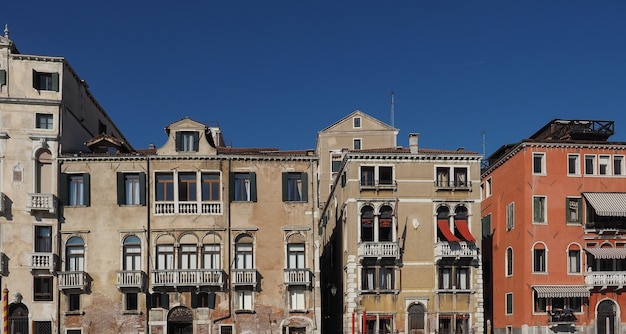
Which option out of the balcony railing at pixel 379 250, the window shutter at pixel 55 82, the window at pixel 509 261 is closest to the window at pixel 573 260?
the window at pixel 509 261

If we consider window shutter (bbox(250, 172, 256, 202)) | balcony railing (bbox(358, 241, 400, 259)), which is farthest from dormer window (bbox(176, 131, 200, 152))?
balcony railing (bbox(358, 241, 400, 259))

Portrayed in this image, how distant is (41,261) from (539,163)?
29259 mm

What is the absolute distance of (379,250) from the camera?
44781 millimetres

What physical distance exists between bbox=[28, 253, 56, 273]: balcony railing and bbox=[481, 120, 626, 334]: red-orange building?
87.9 ft

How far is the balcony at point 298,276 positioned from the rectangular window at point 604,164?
18802 millimetres

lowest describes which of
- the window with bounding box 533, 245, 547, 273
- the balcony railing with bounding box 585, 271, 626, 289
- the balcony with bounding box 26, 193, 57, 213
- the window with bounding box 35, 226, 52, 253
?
the balcony railing with bounding box 585, 271, 626, 289

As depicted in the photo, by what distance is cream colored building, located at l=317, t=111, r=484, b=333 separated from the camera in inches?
1769

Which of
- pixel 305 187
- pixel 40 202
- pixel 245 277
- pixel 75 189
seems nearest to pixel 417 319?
pixel 305 187

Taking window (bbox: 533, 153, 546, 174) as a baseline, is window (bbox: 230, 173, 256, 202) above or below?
below

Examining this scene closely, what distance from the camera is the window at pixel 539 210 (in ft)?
155

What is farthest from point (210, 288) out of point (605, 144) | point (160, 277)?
point (605, 144)

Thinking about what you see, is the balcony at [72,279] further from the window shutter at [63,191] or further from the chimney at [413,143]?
the chimney at [413,143]

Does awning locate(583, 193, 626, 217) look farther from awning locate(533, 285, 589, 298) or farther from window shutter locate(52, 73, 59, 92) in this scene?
window shutter locate(52, 73, 59, 92)

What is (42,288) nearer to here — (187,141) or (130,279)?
(130,279)
